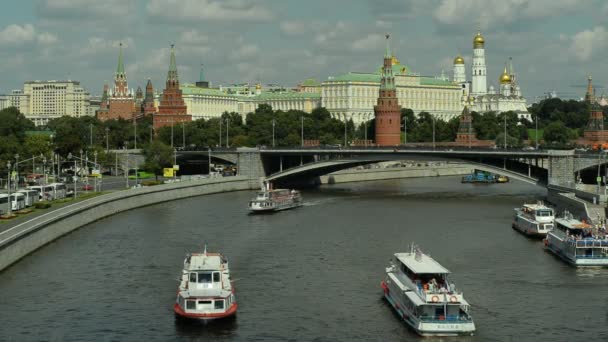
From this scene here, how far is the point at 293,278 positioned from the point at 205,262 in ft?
23.8

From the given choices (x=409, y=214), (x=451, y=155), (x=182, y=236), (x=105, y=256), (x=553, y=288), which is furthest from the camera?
A: (x=451, y=155)

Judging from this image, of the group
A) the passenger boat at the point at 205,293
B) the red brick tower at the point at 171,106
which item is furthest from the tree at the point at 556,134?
the passenger boat at the point at 205,293

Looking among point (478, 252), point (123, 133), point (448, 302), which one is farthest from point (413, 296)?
point (123, 133)

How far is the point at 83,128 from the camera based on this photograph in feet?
563

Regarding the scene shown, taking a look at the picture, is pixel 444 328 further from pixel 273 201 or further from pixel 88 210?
pixel 273 201

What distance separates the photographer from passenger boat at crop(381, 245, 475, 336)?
41844mm

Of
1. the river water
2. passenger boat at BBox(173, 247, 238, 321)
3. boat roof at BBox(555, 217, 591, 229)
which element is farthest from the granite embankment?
boat roof at BBox(555, 217, 591, 229)

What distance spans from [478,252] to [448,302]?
2093cm

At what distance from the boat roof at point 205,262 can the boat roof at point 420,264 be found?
27.9 feet

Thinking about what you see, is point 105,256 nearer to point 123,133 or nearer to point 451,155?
point 451,155

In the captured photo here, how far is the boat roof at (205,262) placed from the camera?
153 feet

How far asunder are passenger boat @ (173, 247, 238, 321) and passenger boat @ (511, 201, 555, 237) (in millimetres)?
28855

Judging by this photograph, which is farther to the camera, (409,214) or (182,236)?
(409,214)

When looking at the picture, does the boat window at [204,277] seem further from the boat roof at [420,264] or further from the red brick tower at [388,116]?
the red brick tower at [388,116]
